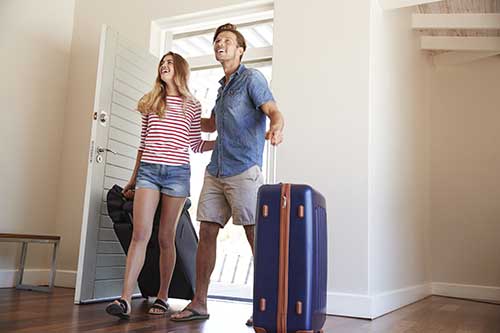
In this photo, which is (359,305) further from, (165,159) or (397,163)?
(165,159)

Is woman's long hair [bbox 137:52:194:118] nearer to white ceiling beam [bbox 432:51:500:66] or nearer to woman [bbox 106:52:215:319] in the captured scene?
woman [bbox 106:52:215:319]

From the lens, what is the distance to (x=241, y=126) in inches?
92.1

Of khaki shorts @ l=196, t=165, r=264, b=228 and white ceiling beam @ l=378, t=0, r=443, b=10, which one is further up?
white ceiling beam @ l=378, t=0, r=443, b=10

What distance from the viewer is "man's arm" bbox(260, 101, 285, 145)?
203 centimetres

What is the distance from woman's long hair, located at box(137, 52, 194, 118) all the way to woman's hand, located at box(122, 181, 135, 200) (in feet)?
1.30

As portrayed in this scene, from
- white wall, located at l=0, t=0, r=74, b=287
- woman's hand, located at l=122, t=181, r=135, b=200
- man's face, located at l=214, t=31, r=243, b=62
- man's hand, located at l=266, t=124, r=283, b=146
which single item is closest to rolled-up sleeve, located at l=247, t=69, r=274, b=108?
man's face, located at l=214, t=31, r=243, b=62

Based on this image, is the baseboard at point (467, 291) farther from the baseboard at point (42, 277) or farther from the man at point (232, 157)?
the baseboard at point (42, 277)

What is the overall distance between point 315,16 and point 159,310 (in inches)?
80.1

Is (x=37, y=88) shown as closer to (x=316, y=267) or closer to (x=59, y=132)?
(x=59, y=132)

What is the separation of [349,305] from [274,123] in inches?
52.5

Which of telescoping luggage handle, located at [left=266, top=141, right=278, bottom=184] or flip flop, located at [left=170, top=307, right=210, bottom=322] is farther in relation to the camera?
telescoping luggage handle, located at [left=266, top=141, right=278, bottom=184]

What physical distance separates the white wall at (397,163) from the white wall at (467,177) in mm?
157

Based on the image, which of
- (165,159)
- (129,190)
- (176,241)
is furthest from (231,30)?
(176,241)

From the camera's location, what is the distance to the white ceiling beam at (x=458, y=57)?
14.8ft
